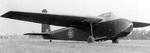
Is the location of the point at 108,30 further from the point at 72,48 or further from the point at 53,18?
the point at 72,48

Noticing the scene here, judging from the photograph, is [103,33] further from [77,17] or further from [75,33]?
[75,33]

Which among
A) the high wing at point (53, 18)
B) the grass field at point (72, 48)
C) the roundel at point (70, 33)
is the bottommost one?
the grass field at point (72, 48)

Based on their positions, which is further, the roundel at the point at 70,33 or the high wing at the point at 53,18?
the roundel at the point at 70,33

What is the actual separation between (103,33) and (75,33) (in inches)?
150

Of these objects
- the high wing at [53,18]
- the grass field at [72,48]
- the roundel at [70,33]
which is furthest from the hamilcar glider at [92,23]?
the grass field at [72,48]

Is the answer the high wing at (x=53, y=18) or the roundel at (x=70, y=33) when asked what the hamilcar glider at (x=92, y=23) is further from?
the roundel at (x=70, y=33)

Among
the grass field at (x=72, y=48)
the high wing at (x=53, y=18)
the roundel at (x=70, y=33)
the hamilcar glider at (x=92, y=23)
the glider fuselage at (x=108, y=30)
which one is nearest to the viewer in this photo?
the grass field at (x=72, y=48)

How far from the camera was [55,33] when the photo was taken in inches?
901

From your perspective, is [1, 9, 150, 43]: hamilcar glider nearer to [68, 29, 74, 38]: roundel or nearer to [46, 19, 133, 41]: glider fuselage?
[46, 19, 133, 41]: glider fuselage

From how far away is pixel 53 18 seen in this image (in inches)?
643

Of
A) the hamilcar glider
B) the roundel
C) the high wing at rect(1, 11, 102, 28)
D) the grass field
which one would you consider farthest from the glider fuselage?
the grass field

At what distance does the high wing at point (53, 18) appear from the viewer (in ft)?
47.7

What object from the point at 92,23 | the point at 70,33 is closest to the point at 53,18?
the point at 92,23

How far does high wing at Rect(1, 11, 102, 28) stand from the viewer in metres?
14.5
